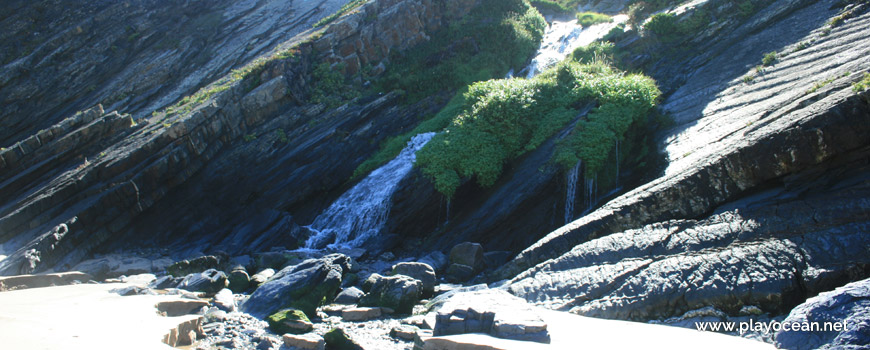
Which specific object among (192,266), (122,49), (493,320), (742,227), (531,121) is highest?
(122,49)

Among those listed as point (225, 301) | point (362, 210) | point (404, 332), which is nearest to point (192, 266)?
point (225, 301)

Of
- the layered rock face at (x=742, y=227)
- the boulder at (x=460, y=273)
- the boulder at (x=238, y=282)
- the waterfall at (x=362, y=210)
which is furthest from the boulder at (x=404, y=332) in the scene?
the waterfall at (x=362, y=210)

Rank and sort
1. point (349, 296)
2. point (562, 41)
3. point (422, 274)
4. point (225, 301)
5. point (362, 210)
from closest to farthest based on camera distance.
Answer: point (225, 301), point (349, 296), point (422, 274), point (362, 210), point (562, 41)

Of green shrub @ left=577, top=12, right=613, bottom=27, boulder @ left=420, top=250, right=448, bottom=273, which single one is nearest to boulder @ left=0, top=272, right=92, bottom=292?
boulder @ left=420, top=250, right=448, bottom=273

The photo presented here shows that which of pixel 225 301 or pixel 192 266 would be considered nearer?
pixel 225 301

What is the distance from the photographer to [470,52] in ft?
91.1

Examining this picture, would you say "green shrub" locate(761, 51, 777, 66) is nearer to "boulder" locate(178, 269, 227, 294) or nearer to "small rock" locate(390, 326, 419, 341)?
"small rock" locate(390, 326, 419, 341)

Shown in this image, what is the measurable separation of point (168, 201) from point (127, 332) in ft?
43.2

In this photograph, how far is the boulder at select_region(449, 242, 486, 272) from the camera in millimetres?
12750

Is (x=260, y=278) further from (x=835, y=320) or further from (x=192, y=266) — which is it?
(x=835, y=320)

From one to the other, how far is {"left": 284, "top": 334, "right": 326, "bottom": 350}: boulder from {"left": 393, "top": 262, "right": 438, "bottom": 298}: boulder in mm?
3382

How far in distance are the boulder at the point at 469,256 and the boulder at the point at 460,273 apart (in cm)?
23

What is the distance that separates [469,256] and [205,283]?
6365 mm

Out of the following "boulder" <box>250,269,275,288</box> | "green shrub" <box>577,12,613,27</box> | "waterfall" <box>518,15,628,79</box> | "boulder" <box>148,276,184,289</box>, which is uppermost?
"green shrub" <box>577,12,613,27</box>
